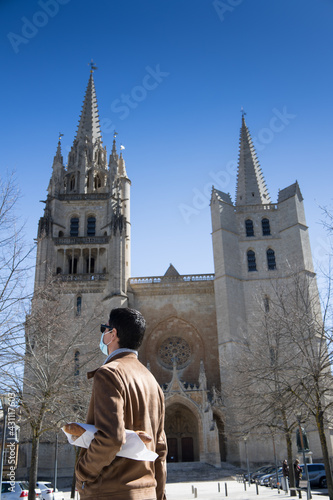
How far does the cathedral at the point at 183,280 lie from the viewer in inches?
1296

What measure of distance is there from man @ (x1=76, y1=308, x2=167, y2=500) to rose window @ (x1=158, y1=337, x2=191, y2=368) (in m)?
33.3

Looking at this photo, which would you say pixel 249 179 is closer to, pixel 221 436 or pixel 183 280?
pixel 183 280

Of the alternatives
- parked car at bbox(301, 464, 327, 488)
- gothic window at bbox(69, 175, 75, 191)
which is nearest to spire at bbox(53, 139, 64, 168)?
gothic window at bbox(69, 175, 75, 191)

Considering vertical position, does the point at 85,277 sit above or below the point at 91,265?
below

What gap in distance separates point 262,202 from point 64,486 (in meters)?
27.1

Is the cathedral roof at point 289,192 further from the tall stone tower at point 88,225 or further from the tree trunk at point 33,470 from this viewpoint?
the tree trunk at point 33,470

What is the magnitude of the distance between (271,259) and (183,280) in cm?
703

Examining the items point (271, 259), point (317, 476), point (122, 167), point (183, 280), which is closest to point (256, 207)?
point (271, 259)

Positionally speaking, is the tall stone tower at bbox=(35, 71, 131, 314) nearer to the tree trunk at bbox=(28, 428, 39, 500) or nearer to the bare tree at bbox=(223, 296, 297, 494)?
the bare tree at bbox=(223, 296, 297, 494)

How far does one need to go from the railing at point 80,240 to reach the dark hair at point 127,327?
33.9 meters

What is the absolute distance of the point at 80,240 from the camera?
1471 inches

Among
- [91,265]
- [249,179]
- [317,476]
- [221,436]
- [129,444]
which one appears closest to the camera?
[129,444]

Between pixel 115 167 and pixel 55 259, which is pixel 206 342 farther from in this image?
pixel 115 167

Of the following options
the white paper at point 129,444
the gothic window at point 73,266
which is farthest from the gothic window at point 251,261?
the white paper at point 129,444
